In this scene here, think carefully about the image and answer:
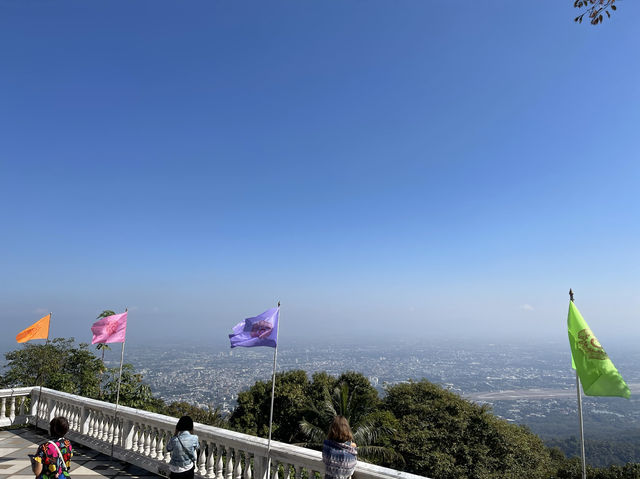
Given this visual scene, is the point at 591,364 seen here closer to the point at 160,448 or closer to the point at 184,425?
the point at 184,425

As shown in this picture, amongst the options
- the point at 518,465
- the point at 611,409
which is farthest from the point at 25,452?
the point at 611,409

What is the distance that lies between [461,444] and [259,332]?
98.7ft

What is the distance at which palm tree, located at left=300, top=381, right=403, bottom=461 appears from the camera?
22.5m

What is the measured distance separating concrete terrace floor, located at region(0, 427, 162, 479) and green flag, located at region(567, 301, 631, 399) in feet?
23.8

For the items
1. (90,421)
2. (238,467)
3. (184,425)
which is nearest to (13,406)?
(90,421)

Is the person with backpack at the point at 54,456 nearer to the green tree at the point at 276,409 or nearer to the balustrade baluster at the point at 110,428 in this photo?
the balustrade baluster at the point at 110,428

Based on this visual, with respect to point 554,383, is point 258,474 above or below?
above

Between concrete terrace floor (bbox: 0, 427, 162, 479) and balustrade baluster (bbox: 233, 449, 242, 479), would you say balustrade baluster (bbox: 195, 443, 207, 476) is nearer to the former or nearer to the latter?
balustrade baluster (bbox: 233, 449, 242, 479)

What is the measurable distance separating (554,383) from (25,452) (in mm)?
207719

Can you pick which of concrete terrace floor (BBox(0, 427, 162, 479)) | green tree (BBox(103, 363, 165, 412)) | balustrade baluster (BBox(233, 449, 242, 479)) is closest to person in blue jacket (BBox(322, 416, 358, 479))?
balustrade baluster (BBox(233, 449, 242, 479))

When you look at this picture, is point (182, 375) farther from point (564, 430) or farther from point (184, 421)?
point (184, 421)

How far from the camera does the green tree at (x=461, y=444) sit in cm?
2745

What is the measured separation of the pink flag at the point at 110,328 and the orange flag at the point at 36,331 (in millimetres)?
2459

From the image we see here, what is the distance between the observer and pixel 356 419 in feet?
84.5
